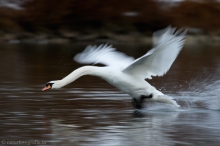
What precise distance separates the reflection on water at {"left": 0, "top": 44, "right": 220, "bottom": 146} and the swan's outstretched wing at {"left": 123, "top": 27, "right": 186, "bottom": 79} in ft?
2.16

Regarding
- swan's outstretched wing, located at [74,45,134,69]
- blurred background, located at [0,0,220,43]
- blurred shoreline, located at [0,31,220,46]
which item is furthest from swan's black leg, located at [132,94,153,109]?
blurred background, located at [0,0,220,43]

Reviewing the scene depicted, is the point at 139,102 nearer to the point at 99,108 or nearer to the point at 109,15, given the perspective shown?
the point at 99,108

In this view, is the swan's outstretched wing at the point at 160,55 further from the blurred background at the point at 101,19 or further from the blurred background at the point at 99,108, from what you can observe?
the blurred background at the point at 101,19

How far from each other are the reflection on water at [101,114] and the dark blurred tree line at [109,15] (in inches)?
1011

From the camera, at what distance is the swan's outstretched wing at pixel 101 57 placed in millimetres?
12664

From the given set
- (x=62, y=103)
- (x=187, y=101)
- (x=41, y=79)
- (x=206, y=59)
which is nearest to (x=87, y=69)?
(x=62, y=103)

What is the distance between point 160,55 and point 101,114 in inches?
53.7

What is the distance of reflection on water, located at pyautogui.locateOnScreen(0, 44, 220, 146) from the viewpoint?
9.07 m

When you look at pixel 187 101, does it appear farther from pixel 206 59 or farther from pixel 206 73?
pixel 206 59

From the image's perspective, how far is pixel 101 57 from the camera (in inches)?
508

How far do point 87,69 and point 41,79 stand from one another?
18.0 ft

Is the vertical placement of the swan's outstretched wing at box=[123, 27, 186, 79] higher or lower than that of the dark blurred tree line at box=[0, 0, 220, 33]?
lower

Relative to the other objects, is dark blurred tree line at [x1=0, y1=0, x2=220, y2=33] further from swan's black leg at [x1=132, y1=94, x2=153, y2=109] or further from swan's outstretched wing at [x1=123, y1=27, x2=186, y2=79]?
swan's outstretched wing at [x1=123, y1=27, x2=186, y2=79]

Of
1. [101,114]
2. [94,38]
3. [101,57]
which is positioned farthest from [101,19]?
[101,114]
